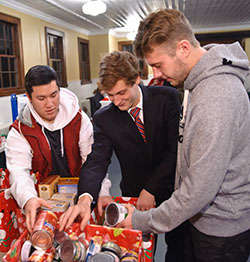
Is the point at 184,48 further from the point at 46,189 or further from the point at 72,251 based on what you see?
the point at 46,189

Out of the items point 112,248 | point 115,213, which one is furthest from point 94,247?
point 115,213

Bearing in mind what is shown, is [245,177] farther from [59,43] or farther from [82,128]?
[59,43]

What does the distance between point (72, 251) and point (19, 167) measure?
→ 706 millimetres

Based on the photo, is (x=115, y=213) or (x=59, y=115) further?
(x=59, y=115)

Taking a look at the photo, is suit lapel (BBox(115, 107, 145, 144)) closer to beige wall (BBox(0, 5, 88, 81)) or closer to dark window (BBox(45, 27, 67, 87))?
beige wall (BBox(0, 5, 88, 81))

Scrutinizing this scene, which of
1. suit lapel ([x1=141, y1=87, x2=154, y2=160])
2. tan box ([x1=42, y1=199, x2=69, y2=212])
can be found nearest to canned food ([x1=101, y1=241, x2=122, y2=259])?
tan box ([x1=42, y1=199, x2=69, y2=212])

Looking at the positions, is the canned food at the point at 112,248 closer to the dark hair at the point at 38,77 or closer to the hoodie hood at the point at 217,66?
the hoodie hood at the point at 217,66

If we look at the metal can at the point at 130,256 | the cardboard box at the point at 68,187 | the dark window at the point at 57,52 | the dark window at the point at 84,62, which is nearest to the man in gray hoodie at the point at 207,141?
the metal can at the point at 130,256

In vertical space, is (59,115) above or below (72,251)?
above

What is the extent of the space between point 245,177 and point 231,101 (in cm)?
31

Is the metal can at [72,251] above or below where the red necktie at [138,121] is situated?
below

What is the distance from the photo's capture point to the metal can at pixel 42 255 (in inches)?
33.1

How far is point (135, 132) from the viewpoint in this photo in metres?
1.48

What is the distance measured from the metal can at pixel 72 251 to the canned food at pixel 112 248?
0.07 meters
